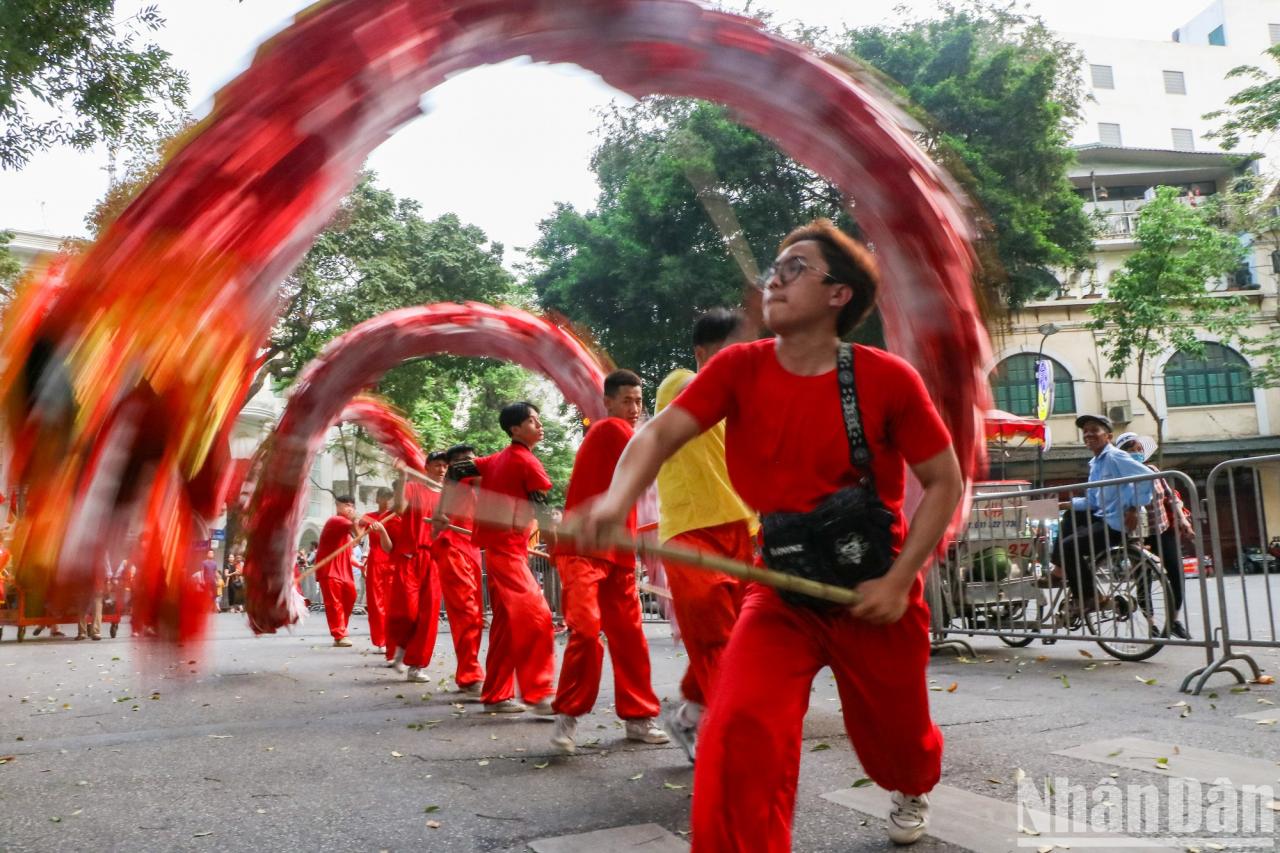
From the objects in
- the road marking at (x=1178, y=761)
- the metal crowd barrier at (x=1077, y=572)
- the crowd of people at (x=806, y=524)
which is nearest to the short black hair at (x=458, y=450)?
the metal crowd barrier at (x=1077, y=572)

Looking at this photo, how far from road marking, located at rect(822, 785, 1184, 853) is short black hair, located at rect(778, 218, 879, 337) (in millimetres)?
1725

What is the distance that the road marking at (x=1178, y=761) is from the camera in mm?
4165

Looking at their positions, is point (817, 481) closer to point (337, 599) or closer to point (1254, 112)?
point (337, 599)

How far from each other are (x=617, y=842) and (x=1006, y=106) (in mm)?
17514

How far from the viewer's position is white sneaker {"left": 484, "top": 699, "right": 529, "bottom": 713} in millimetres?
6910

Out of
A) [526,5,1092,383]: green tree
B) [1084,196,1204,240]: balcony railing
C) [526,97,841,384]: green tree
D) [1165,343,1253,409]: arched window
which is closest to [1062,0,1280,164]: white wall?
[1084,196,1204,240]: balcony railing

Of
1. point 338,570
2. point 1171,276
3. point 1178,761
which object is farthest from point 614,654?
point 1171,276

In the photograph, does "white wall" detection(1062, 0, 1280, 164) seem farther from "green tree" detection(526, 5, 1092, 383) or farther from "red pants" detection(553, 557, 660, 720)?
"red pants" detection(553, 557, 660, 720)

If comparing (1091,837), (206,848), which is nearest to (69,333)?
(206,848)

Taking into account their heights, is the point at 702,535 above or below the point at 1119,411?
below

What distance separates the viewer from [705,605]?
438 centimetres

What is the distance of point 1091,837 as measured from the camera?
11.4 ft

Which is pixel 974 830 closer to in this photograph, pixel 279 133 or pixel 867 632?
pixel 867 632

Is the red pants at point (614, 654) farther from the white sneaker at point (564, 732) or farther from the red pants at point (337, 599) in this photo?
the red pants at point (337, 599)
